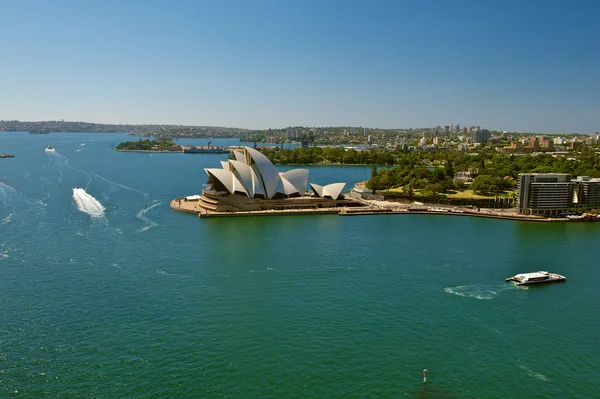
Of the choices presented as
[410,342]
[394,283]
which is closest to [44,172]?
[394,283]

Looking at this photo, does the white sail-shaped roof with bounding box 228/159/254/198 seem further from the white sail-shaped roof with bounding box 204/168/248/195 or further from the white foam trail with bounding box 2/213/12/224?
the white foam trail with bounding box 2/213/12/224

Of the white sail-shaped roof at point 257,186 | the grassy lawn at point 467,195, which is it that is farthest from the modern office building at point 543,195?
the white sail-shaped roof at point 257,186

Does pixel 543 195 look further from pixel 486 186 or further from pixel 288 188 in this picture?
pixel 288 188

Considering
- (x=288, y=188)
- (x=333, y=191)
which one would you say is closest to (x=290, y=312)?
(x=288, y=188)

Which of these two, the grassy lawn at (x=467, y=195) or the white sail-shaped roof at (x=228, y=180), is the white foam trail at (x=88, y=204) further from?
the grassy lawn at (x=467, y=195)

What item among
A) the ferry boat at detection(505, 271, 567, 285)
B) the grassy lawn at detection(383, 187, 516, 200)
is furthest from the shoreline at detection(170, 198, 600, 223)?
the ferry boat at detection(505, 271, 567, 285)
